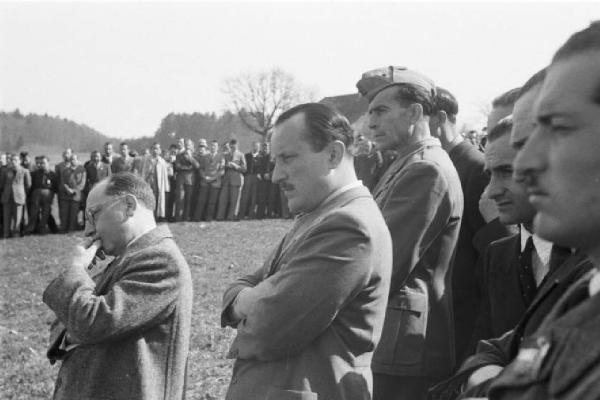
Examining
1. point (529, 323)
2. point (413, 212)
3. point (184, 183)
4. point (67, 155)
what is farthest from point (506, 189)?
point (184, 183)

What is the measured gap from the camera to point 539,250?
2.50 meters

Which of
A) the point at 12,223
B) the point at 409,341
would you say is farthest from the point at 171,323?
the point at 12,223

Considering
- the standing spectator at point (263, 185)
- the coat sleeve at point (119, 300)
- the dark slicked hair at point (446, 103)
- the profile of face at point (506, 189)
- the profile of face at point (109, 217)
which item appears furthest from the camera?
the standing spectator at point (263, 185)

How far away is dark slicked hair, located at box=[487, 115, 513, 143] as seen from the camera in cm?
272

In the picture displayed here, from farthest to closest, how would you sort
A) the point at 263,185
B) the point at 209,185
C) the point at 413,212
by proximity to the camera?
1. the point at 263,185
2. the point at 209,185
3. the point at 413,212

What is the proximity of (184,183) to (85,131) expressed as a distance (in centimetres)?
3421

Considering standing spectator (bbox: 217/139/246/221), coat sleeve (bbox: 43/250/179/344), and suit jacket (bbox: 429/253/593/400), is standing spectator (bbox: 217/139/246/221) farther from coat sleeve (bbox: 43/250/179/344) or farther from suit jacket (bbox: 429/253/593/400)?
suit jacket (bbox: 429/253/593/400)

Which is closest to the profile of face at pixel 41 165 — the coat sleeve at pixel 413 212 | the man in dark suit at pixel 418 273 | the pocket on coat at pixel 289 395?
the man in dark suit at pixel 418 273

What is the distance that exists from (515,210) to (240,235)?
44.7 ft

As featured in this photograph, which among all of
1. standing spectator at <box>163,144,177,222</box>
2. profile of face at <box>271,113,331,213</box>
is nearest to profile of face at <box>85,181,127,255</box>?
profile of face at <box>271,113,331,213</box>

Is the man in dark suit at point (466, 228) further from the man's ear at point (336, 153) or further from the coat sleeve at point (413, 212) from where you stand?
the man's ear at point (336, 153)

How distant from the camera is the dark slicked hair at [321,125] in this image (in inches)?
113

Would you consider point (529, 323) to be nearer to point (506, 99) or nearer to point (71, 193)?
point (506, 99)

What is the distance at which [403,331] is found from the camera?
318 centimetres
